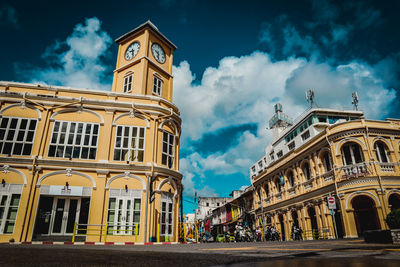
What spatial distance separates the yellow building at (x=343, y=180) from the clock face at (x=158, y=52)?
1656 cm

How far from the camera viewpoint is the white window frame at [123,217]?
52.1ft

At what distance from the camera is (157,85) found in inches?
887

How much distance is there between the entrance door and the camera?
1537 centimetres

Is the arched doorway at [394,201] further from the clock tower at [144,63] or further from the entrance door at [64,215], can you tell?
the entrance door at [64,215]

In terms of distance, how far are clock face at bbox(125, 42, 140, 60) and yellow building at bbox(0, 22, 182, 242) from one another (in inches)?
194

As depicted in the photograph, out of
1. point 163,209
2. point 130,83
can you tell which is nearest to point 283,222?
point 163,209

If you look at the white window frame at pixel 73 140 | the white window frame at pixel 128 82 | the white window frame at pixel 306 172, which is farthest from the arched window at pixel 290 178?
the white window frame at pixel 73 140

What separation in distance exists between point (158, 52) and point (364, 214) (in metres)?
22.4

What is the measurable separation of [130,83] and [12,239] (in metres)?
13.3

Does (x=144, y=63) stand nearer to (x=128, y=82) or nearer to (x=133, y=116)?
(x=128, y=82)

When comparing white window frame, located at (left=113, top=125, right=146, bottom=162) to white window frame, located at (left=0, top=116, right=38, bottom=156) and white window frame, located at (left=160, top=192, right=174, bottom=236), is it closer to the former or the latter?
white window frame, located at (left=160, top=192, right=174, bottom=236)

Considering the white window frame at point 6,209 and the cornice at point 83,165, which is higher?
the cornice at point 83,165

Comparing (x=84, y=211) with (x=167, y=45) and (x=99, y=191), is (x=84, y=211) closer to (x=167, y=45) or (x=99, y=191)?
(x=99, y=191)

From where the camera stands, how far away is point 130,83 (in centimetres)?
2209
